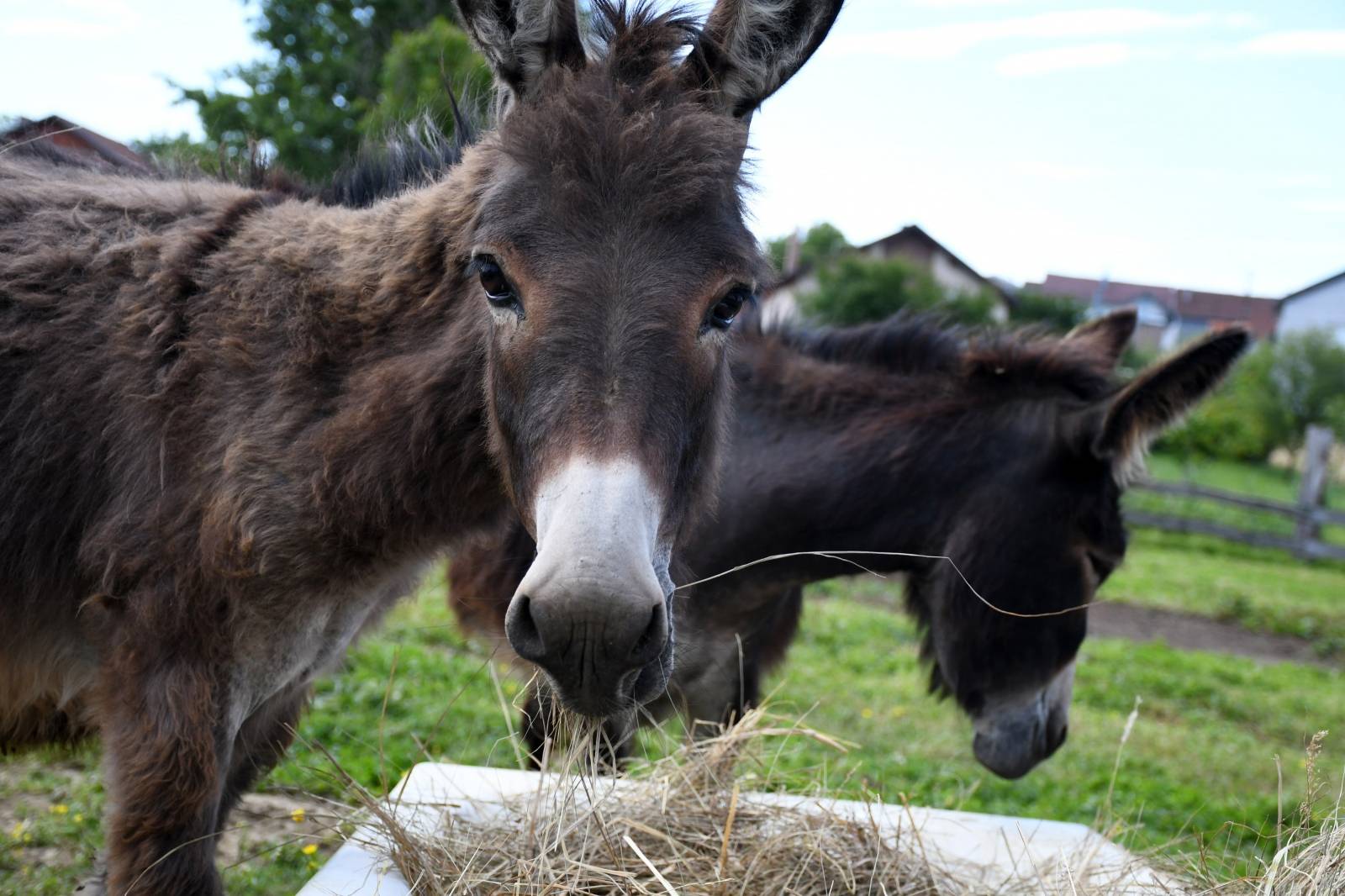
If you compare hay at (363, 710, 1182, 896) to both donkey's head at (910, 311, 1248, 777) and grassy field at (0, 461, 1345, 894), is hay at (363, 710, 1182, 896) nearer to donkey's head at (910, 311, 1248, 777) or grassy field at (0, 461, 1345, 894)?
grassy field at (0, 461, 1345, 894)

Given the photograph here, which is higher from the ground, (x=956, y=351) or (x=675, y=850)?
(x=956, y=351)

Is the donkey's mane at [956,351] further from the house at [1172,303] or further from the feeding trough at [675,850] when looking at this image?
the house at [1172,303]

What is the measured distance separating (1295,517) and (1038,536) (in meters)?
15.0

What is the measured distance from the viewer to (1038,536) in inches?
143

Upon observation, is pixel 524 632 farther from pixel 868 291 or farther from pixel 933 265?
pixel 933 265

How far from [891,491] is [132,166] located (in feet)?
9.21

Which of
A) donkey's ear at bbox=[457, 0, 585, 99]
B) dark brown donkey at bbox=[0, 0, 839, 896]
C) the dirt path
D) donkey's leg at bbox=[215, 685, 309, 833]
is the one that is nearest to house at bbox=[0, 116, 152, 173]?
dark brown donkey at bbox=[0, 0, 839, 896]

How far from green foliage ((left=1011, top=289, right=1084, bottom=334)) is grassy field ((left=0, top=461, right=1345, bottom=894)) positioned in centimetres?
2055

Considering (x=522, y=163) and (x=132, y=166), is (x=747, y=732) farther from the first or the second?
(x=132, y=166)

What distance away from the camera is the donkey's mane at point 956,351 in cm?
387

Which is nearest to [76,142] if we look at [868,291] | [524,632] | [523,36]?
[523,36]

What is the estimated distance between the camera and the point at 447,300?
2.27 metres

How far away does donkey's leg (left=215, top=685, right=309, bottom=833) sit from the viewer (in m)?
2.62

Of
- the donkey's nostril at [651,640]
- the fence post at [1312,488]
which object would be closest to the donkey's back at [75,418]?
the donkey's nostril at [651,640]
